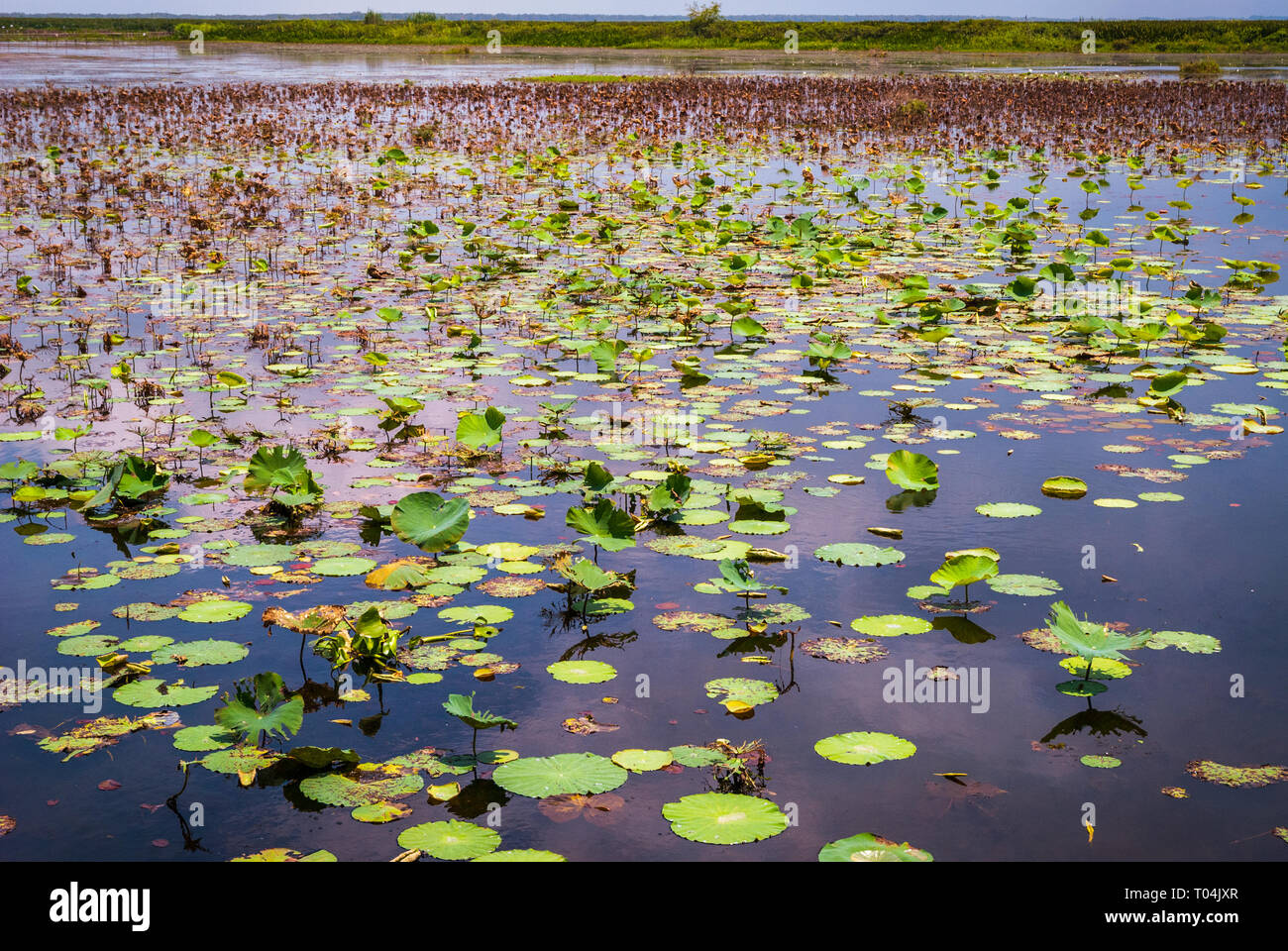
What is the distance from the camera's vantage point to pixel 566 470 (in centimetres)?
510

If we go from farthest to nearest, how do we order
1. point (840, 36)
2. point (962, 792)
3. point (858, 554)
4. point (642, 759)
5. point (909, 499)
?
point (840, 36)
point (909, 499)
point (858, 554)
point (642, 759)
point (962, 792)

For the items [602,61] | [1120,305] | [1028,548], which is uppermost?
[602,61]

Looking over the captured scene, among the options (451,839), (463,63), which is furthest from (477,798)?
(463,63)

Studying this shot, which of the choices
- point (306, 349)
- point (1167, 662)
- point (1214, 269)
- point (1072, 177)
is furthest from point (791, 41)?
point (1167, 662)

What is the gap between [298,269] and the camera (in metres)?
9.34

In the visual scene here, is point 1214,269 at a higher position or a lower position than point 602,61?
lower

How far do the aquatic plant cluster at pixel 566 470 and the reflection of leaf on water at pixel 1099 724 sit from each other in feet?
0.06

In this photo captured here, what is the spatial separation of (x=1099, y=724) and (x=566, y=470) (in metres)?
2.64

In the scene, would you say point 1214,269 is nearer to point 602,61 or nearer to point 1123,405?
point 1123,405

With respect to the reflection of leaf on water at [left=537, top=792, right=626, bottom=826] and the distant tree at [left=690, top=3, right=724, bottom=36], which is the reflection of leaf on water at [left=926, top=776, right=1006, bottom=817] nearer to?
the reflection of leaf on water at [left=537, top=792, right=626, bottom=826]

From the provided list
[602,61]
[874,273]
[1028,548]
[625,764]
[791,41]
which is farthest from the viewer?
[791,41]

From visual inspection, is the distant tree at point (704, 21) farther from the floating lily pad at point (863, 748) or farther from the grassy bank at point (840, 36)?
the floating lily pad at point (863, 748)

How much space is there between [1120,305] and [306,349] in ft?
18.6

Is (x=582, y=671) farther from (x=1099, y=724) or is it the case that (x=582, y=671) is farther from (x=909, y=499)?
(x=909, y=499)
